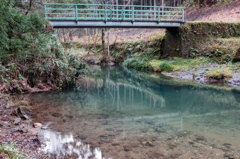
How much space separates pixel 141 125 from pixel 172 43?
15525 mm

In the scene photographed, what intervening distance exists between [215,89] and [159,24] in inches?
319

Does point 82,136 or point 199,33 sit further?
point 199,33

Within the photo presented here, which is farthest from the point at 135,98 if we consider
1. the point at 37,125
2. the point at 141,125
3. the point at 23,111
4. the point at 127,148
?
the point at 127,148

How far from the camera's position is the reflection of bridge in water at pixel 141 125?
6245 millimetres

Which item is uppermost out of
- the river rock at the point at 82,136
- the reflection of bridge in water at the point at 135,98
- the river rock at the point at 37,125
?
the river rock at the point at 37,125

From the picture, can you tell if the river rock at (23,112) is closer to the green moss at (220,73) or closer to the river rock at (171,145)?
the river rock at (171,145)

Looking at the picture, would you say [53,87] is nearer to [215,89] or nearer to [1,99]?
[1,99]

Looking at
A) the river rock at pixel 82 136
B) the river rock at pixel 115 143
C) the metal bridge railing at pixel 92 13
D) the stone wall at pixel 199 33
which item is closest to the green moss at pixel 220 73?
the stone wall at pixel 199 33

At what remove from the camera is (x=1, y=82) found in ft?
31.3

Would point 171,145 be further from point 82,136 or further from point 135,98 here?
point 135,98

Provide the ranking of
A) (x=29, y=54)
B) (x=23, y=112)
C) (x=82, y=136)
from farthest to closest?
(x=29, y=54) < (x=23, y=112) < (x=82, y=136)

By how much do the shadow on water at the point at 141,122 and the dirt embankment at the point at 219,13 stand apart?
578 inches

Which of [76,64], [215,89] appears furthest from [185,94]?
[76,64]

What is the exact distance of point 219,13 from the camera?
25.0m
